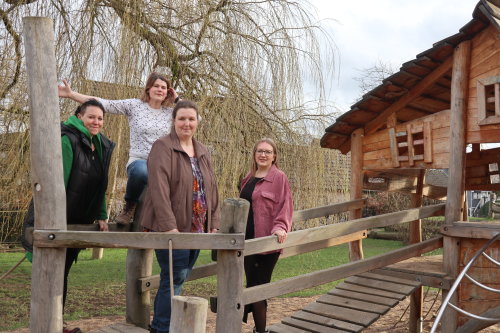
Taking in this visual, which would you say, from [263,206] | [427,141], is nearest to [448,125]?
[427,141]

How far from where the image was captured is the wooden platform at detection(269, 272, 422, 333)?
4098 mm

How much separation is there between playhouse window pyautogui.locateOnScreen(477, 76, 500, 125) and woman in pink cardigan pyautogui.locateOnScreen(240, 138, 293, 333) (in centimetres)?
196

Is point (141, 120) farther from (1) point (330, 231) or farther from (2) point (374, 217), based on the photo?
(2) point (374, 217)

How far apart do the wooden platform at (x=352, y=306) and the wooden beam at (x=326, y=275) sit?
0.21 metres

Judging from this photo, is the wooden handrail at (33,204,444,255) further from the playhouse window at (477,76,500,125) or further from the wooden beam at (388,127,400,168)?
the wooden beam at (388,127,400,168)

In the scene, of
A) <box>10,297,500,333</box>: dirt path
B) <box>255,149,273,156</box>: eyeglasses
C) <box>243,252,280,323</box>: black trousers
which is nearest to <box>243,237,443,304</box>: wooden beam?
<box>243,252,280,323</box>: black trousers

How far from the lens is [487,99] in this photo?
4.99m

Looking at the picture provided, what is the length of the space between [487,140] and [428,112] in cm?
183

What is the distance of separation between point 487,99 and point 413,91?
100 cm

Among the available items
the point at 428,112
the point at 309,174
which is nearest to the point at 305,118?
the point at 309,174

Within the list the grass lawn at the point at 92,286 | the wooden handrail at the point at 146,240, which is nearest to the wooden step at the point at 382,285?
the wooden handrail at the point at 146,240

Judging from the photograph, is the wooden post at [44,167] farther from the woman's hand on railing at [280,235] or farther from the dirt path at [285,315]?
the dirt path at [285,315]

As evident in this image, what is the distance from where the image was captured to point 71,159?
3.62m

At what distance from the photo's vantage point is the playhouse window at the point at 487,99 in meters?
4.85
